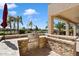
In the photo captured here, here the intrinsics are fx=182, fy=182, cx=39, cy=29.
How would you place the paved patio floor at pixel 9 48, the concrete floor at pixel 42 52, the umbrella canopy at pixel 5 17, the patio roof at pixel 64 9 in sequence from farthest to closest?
the patio roof at pixel 64 9
the concrete floor at pixel 42 52
the umbrella canopy at pixel 5 17
the paved patio floor at pixel 9 48

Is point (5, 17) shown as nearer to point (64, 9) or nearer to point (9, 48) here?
point (9, 48)

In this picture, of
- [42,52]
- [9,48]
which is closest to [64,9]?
[42,52]

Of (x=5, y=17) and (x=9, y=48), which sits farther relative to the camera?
(x=5, y=17)

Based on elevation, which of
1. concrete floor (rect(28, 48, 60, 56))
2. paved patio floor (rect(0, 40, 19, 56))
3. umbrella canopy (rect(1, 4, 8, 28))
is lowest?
concrete floor (rect(28, 48, 60, 56))

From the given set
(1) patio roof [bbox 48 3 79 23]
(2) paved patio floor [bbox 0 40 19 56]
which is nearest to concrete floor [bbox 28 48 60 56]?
(2) paved patio floor [bbox 0 40 19 56]

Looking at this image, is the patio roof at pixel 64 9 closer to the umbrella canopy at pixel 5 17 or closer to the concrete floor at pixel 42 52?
the concrete floor at pixel 42 52

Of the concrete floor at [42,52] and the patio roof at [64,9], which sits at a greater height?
the patio roof at [64,9]

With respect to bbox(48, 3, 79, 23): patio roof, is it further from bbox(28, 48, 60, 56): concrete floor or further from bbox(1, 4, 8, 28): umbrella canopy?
bbox(1, 4, 8, 28): umbrella canopy

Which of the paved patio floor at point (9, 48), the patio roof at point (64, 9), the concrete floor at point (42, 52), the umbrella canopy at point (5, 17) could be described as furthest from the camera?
the patio roof at point (64, 9)

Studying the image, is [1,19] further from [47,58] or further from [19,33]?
[47,58]

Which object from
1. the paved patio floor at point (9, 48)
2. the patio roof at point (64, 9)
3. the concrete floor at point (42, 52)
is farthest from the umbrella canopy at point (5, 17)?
the patio roof at point (64, 9)

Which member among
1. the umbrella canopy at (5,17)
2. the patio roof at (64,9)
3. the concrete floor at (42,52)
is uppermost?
the patio roof at (64,9)

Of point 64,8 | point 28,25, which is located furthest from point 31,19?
point 64,8

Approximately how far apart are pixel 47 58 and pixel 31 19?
259cm
